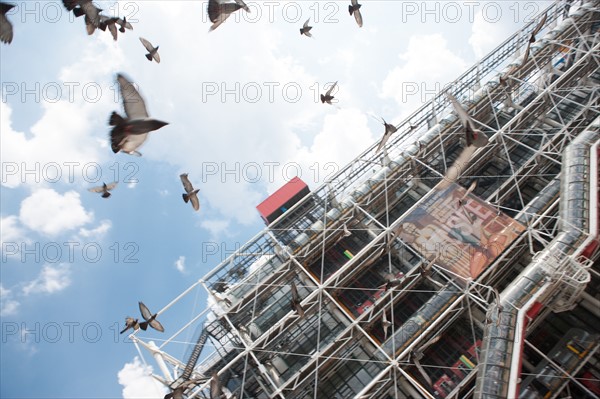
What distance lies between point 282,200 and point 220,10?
1850cm

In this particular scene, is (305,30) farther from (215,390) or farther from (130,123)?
(215,390)

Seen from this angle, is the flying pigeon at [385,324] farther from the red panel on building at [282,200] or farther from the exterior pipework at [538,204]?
the red panel on building at [282,200]

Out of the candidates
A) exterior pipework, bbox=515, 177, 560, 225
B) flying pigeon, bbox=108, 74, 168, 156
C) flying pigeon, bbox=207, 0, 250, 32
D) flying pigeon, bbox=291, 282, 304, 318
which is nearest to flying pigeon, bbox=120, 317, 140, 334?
flying pigeon, bbox=291, 282, 304, 318

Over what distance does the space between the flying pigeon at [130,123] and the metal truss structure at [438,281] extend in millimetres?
12443

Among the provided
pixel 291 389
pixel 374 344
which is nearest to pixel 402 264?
pixel 374 344

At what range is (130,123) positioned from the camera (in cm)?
821

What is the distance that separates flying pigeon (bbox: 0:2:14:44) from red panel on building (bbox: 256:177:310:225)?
2052 cm

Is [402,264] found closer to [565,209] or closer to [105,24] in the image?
[565,209]

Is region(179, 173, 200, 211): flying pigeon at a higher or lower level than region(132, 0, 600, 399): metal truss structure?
higher

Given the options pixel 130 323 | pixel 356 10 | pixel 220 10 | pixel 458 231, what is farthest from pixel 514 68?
pixel 130 323

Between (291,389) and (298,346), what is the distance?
3506mm

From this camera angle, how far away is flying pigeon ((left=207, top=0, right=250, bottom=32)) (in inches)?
460

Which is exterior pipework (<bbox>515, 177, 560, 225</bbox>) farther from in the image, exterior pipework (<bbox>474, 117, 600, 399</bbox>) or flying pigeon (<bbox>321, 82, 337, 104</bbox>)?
flying pigeon (<bbox>321, 82, 337, 104</bbox>)

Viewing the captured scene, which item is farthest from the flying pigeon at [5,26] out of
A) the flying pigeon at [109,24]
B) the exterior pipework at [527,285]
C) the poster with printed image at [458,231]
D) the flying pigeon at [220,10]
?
the poster with printed image at [458,231]
